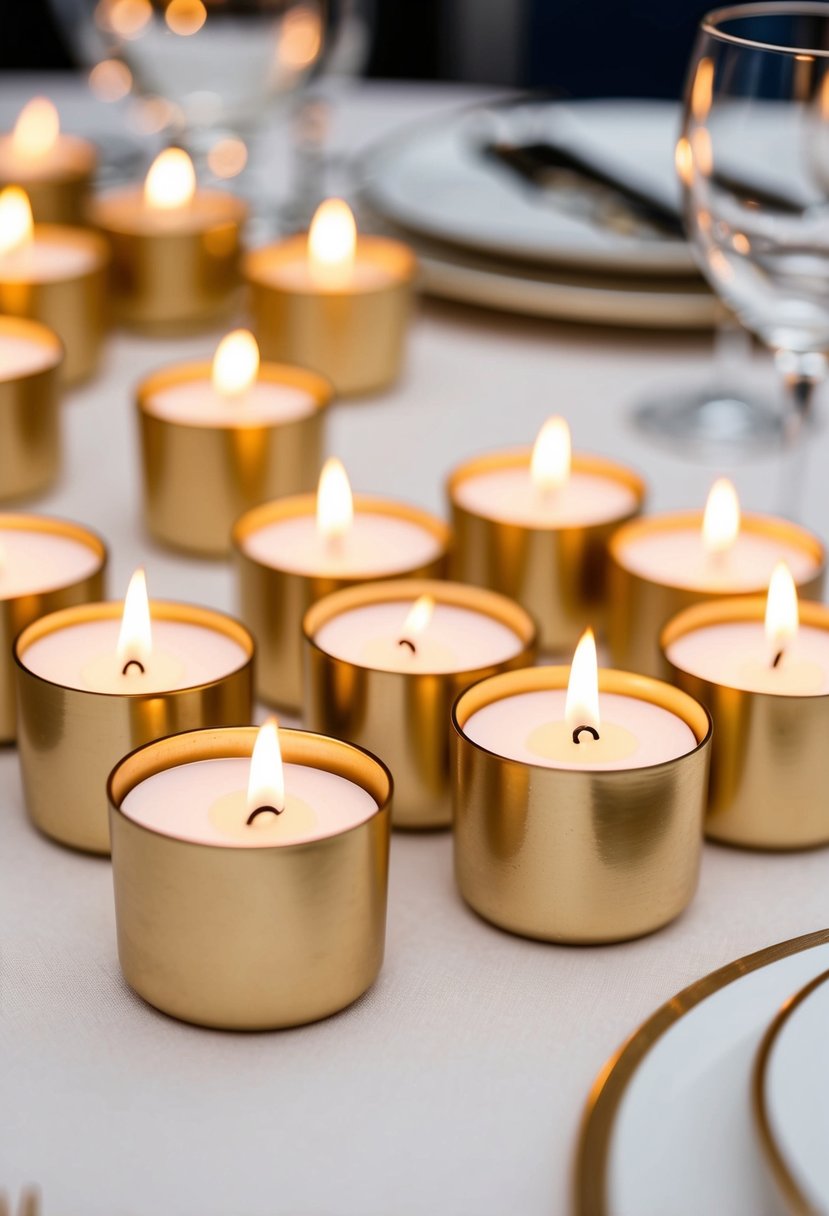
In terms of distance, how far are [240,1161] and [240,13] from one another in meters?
0.93

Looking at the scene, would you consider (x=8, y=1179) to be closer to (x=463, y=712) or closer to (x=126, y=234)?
(x=463, y=712)

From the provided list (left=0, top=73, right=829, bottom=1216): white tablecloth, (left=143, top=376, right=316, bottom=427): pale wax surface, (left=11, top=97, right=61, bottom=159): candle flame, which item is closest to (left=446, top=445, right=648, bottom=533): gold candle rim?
(left=143, top=376, right=316, bottom=427): pale wax surface

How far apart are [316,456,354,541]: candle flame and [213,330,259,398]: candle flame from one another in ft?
0.61

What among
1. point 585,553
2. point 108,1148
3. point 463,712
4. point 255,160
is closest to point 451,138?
point 255,160

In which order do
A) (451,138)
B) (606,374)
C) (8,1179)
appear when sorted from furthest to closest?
(451,138)
(606,374)
(8,1179)

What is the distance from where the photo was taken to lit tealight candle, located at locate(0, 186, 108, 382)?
101cm

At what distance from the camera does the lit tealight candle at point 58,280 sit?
1011 millimetres

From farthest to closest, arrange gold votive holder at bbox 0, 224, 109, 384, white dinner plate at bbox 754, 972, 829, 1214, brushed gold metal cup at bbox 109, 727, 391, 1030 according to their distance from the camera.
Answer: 1. gold votive holder at bbox 0, 224, 109, 384
2. brushed gold metal cup at bbox 109, 727, 391, 1030
3. white dinner plate at bbox 754, 972, 829, 1214

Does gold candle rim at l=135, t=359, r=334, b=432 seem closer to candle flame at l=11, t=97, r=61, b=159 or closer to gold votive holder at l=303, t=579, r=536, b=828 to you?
gold votive holder at l=303, t=579, r=536, b=828

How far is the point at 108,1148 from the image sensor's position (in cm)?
45

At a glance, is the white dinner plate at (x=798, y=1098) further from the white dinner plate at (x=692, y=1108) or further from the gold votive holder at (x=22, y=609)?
the gold votive holder at (x=22, y=609)

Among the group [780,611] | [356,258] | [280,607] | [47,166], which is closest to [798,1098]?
[780,611]

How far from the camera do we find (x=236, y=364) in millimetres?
903

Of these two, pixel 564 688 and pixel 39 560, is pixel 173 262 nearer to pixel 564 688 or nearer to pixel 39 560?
pixel 39 560
